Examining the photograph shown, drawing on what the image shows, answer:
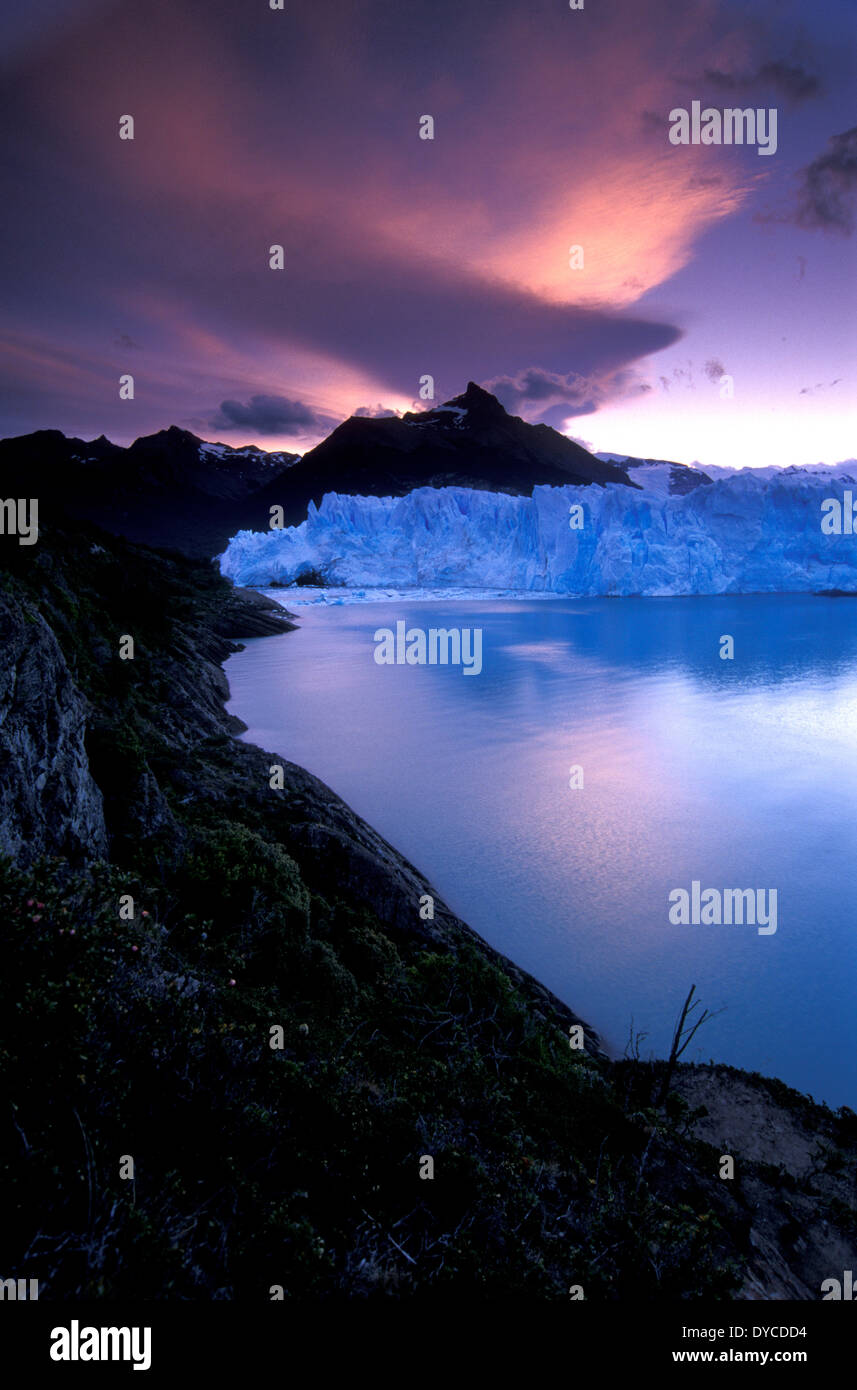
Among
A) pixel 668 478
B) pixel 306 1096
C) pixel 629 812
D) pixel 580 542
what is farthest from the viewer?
pixel 668 478

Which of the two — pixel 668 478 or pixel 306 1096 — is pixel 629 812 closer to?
pixel 306 1096

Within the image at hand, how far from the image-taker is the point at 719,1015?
841cm

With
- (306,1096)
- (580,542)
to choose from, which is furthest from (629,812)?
(580,542)

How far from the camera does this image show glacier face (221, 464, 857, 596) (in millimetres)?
69500

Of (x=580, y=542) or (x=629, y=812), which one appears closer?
(x=629, y=812)

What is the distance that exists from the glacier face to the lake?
40231 mm

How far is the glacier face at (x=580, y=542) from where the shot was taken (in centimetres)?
6950

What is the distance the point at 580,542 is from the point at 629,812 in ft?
217

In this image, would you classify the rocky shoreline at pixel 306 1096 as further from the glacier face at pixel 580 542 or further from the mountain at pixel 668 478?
the mountain at pixel 668 478

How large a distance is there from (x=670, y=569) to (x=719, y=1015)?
237ft

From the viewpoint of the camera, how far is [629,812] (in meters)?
14.7

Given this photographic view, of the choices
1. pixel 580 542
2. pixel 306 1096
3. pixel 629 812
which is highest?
pixel 580 542

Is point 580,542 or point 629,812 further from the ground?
point 580,542

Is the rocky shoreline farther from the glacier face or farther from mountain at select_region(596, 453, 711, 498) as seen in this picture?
mountain at select_region(596, 453, 711, 498)
